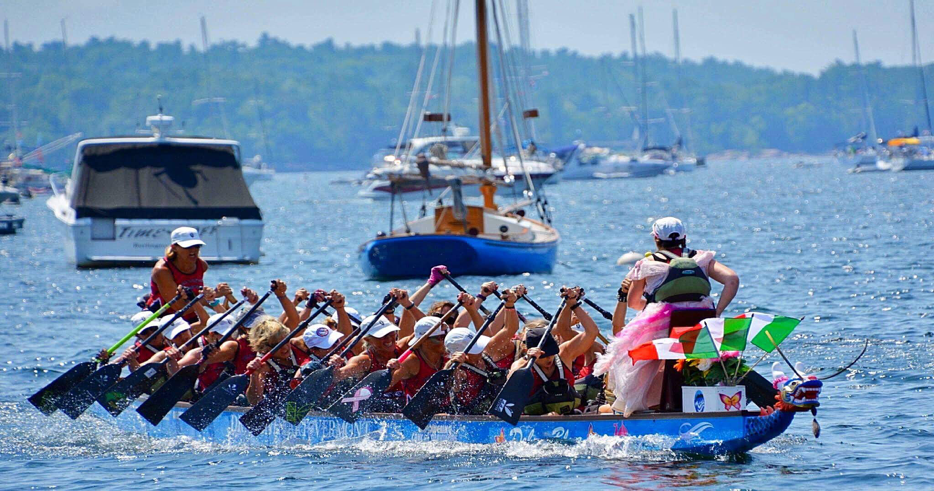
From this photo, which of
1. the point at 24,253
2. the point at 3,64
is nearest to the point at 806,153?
the point at 3,64

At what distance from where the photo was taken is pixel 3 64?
636 ft

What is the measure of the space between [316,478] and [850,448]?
15.2ft

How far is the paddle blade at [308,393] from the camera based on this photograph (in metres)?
12.4

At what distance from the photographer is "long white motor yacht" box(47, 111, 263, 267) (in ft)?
97.3

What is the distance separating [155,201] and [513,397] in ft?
67.3

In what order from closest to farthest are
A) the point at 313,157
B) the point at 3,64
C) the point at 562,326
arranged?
1. the point at 562,326
2. the point at 313,157
3. the point at 3,64

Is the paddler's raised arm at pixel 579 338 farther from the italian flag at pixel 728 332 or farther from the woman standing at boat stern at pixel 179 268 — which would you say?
the woman standing at boat stern at pixel 179 268

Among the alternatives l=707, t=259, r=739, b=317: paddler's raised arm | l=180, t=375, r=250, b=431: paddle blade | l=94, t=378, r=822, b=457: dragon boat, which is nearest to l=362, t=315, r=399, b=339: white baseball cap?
l=94, t=378, r=822, b=457: dragon boat

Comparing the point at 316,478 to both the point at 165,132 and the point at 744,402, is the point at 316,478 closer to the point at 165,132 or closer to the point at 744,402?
the point at 744,402

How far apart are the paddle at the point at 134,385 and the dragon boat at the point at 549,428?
0.35 metres

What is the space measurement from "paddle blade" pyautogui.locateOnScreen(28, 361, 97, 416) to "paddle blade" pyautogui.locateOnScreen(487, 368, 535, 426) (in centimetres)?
480

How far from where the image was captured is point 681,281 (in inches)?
A: 425

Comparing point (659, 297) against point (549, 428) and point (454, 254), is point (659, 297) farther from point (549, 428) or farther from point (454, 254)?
point (454, 254)

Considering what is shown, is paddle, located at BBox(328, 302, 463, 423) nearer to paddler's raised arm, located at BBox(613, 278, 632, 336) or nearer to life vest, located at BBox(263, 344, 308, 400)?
life vest, located at BBox(263, 344, 308, 400)
